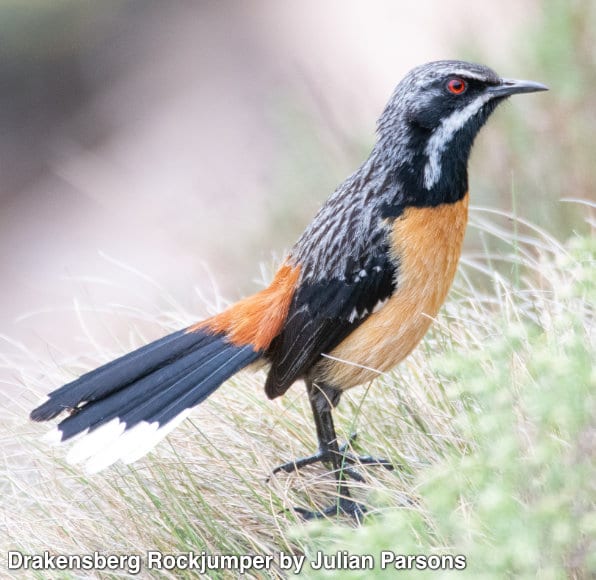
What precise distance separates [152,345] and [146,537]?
2.87 feet

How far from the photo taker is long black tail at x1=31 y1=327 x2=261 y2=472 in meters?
4.18

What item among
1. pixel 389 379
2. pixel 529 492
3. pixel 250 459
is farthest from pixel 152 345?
pixel 529 492

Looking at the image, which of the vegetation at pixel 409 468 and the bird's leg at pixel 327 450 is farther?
the bird's leg at pixel 327 450

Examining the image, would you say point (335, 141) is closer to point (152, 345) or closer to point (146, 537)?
point (152, 345)

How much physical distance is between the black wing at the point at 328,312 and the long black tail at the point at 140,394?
175 millimetres

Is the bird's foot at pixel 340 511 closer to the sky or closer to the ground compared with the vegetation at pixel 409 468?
closer to the ground

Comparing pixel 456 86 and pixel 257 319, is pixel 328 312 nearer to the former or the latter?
pixel 257 319

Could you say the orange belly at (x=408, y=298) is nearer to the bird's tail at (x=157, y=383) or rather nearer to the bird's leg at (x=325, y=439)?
the bird's leg at (x=325, y=439)

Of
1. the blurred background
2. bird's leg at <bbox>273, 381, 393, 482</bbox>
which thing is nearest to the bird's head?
bird's leg at <bbox>273, 381, 393, 482</bbox>

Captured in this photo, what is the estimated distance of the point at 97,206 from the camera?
14.6 metres

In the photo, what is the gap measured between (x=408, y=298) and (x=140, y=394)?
1.28 meters

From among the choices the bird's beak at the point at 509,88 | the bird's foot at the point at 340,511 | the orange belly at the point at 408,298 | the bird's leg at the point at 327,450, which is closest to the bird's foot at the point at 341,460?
the bird's leg at the point at 327,450

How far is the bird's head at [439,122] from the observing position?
4.66 metres

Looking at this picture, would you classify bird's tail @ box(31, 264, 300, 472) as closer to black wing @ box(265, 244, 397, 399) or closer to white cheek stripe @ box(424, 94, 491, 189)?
black wing @ box(265, 244, 397, 399)
